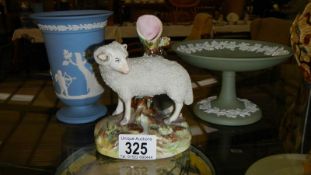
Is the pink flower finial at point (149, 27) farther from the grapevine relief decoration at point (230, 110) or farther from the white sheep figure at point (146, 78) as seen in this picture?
the grapevine relief decoration at point (230, 110)

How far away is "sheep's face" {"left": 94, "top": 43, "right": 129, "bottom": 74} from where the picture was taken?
1.61ft

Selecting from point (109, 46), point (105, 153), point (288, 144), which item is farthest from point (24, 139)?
point (288, 144)

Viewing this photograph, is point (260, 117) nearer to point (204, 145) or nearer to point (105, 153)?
point (204, 145)

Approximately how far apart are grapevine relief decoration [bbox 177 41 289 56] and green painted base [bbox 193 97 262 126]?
0.15m

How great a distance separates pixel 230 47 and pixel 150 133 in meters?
0.45

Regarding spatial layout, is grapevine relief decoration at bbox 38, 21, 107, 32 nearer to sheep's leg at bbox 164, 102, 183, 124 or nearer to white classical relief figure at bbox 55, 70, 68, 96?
white classical relief figure at bbox 55, 70, 68, 96

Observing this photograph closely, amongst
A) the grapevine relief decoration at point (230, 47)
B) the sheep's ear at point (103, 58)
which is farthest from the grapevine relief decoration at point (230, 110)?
the sheep's ear at point (103, 58)

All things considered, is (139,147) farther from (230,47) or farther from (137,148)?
(230,47)

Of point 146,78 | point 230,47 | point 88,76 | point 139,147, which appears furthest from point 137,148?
point 230,47

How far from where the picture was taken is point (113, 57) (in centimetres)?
49

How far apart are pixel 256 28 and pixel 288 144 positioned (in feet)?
3.66

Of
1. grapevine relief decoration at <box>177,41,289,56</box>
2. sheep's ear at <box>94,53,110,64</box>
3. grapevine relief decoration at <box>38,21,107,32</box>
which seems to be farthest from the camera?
grapevine relief decoration at <box>177,41,289,56</box>

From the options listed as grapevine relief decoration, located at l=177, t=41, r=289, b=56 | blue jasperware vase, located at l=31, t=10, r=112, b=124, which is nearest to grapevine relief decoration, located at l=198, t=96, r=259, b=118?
grapevine relief decoration, located at l=177, t=41, r=289, b=56

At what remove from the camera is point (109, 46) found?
19.8 inches
